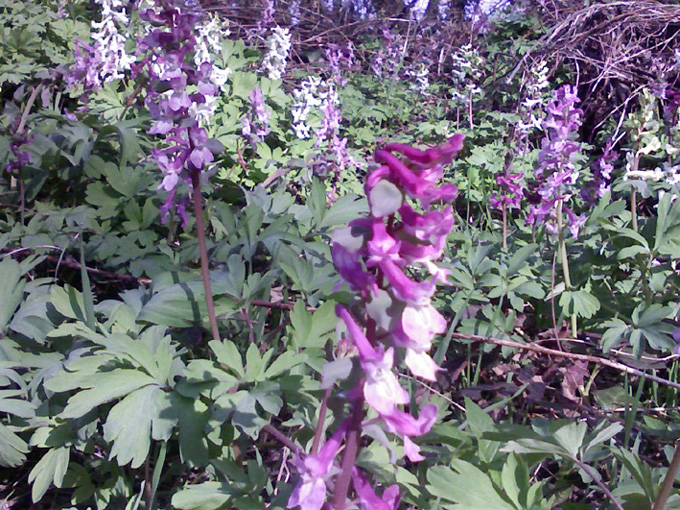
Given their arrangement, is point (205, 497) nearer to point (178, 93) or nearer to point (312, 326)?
point (312, 326)

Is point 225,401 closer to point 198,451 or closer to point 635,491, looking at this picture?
point 198,451

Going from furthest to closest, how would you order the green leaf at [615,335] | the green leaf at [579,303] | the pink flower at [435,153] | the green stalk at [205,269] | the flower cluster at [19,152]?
the flower cluster at [19,152] → the green leaf at [579,303] → the green leaf at [615,335] → the green stalk at [205,269] → the pink flower at [435,153]

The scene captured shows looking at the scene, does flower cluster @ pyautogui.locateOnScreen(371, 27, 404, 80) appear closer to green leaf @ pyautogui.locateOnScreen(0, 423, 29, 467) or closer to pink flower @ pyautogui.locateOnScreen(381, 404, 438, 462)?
green leaf @ pyautogui.locateOnScreen(0, 423, 29, 467)

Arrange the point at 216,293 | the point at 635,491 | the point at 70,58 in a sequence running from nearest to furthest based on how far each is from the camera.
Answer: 1. the point at 635,491
2. the point at 216,293
3. the point at 70,58

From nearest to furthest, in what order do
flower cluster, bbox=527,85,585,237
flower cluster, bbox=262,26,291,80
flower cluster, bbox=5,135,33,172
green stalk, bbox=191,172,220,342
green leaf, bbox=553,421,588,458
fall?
green leaf, bbox=553,421,588,458
green stalk, bbox=191,172,220,342
flower cluster, bbox=527,85,585,237
flower cluster, bbox=5,135,33,172
flower cluster, bbox=262,26,291,80

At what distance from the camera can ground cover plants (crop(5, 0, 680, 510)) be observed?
3.40ft

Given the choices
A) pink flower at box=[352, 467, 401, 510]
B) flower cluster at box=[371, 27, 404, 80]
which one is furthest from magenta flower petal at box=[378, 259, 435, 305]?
flower cluster at box=[371, 27, 404, 80]

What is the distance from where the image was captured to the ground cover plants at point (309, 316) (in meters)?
1.04

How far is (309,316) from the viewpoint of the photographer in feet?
5.53

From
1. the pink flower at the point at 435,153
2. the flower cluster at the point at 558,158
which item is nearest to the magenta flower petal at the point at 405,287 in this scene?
the pink flower at the point at 435,153

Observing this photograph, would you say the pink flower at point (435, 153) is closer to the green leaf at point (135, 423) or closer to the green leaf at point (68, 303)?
the green leaf at point (135, 423)

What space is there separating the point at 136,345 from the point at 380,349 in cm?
92

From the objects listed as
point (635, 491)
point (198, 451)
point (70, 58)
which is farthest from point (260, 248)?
point (70, 58)

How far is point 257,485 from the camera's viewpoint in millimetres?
1367
